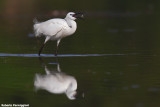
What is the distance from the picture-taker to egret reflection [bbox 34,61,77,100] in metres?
10.5

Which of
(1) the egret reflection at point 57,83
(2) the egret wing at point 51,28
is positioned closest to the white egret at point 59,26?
(2) the egret wing at point 51,28

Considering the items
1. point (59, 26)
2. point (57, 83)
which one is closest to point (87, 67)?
point (57, 83)

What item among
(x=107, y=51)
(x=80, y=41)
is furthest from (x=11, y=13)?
(x=107, y=51)

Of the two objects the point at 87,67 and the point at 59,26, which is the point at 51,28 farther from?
the point at 87,67

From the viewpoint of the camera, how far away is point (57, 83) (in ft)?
36.5

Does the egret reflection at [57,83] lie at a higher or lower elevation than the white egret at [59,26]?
lower

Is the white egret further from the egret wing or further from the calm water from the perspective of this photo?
the calm water

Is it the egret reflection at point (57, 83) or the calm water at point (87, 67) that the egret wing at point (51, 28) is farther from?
the egret reflection at point (57, 83)

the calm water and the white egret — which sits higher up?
the white egret

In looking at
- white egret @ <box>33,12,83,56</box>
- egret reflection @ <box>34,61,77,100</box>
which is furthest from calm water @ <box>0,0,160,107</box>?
white egret @ <box>33,12,83,56</box>

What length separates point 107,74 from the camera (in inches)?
485

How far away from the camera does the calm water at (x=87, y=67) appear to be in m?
9.98

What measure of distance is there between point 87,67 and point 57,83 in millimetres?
2356

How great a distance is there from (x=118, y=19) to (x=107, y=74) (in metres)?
17.5
